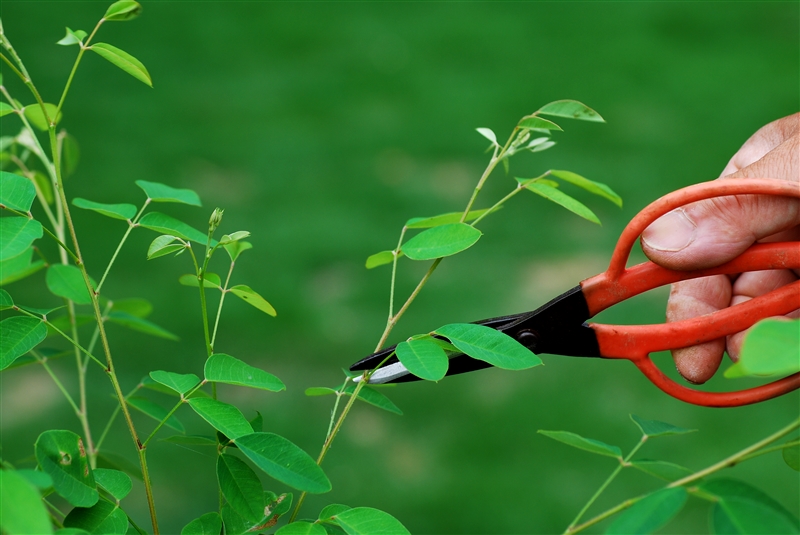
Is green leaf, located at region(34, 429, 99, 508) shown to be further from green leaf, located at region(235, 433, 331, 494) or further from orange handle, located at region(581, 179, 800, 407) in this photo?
orange handle, located at region(581, 179, 800, 407)

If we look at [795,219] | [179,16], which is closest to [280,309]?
[795,219]

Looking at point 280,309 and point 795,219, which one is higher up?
point 795,219

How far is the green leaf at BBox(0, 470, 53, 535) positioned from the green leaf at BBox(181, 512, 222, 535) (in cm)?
35

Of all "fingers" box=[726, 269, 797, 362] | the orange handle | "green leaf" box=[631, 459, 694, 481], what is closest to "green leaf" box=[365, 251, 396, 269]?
the orange handle

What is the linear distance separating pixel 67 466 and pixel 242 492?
0.77 feet

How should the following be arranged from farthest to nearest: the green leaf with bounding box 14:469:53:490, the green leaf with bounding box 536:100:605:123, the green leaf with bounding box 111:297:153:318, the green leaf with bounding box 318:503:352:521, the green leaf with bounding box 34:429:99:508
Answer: the green leaf with bounding box 111:297:153:318
the green leaf with bounding box 536:100:605:123
the green leaf with bounding box 318:503:352:521
the green leaf with bounding box 34:429:99:508
the green leaf with bounding box 14:469:53:490

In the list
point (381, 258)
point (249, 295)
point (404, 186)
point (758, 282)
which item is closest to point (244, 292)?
point (249, 295)

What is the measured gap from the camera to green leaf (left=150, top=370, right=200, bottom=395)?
110 centimetres

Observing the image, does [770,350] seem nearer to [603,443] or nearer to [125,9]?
[603,443]

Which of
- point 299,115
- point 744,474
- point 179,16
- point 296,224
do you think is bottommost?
point 744,474

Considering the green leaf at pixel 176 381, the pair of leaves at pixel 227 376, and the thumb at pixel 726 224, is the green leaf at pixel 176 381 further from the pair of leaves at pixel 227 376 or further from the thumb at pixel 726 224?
the thumb at pixel 726 224

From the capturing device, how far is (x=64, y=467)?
3.08 ft

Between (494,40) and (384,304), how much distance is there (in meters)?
3.10

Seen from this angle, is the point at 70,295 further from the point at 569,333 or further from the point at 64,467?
the point at 569,333
